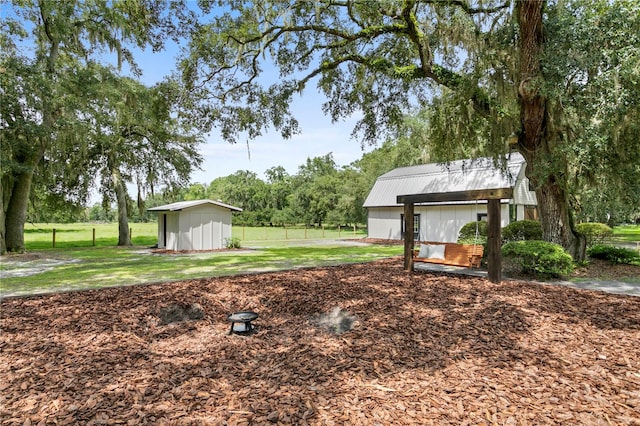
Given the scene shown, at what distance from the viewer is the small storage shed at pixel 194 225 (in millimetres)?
16188

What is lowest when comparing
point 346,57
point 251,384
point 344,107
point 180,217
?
point 251,384

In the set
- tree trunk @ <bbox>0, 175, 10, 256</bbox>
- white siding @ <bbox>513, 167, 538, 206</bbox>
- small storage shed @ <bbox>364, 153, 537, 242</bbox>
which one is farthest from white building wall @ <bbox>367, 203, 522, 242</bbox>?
tree trunk @ <bbox>0, 175, 10, 256</bbox>

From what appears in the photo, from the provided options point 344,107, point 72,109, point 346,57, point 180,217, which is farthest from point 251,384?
point 180,217

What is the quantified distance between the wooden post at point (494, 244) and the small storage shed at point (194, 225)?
1229cm

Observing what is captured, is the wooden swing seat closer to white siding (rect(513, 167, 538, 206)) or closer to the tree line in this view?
the tree line

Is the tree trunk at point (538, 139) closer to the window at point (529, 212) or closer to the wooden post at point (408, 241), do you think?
the wooden post at point (408, 241)

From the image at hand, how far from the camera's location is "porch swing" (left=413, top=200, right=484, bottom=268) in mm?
7910

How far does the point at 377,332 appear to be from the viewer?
4.43 metres

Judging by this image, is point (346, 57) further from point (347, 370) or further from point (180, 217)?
point (180, 217)

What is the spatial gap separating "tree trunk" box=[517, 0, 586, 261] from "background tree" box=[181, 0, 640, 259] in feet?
0.08

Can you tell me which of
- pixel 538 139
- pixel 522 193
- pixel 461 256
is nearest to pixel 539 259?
pixel 461 256

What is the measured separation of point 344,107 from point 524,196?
10.4 metres

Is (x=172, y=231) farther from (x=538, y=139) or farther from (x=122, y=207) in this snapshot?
(x=538, y=139)

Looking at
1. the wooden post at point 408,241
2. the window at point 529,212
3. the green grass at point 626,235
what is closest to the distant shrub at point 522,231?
the wooden post at point 408,241
